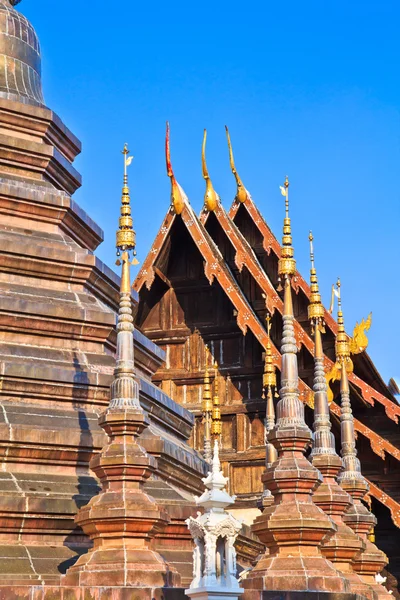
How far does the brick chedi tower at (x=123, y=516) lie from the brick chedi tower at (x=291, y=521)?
1.13 m

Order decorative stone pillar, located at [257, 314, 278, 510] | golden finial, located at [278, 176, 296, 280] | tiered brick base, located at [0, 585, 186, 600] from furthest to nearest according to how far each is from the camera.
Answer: decorative stone pillar, located at [257, 314, 278, 510] → golden finial, located at [278, 176, 296, 280] → tiered brick base, located at [0, 585, 186, 600]

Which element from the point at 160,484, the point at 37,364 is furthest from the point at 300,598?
the point at 37,364

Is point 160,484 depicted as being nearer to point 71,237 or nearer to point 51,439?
point 51,439

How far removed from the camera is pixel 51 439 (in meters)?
12.4

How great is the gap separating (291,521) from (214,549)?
2.18 m

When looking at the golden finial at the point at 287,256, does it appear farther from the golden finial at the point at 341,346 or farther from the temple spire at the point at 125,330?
the golden finial at the point at 341,346

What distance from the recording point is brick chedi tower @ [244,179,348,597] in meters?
11.4

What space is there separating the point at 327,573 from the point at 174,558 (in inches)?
67.3

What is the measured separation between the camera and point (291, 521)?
1161cm

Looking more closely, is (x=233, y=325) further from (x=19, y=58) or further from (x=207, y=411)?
(x=19, y=58)

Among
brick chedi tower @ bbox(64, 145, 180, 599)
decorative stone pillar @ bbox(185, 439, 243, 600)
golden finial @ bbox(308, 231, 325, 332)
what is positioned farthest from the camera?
golden finial @ bbox(308, 231, 325, 332)

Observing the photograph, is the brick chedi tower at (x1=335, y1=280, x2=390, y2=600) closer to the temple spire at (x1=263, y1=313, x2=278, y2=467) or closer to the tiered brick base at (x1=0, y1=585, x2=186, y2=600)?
the temple spire at (x1=263, y1=313, x2=278, y2=467)

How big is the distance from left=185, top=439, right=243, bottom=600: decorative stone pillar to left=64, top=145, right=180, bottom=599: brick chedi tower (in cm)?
94

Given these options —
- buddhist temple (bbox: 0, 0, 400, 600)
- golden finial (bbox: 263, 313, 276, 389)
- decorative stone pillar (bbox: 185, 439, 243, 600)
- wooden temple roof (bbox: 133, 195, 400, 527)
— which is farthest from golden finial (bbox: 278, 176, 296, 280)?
wooden temple roof (bbox: 133, 195, 400, 527)
